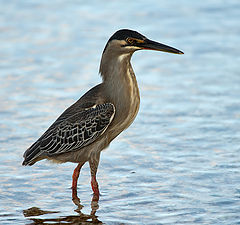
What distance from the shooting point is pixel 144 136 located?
1152cm

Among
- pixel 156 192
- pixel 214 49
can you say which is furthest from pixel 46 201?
pixel 214 49

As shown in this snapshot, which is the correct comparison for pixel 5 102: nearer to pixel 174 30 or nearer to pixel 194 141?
pixel 194 141

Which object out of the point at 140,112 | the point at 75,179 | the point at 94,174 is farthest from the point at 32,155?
the point at 140,112

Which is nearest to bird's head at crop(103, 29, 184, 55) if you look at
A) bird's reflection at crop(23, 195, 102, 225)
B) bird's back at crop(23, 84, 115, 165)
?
bird's back at crop(23, 84, 115, 165)

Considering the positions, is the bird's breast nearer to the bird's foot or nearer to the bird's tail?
the bird's foot

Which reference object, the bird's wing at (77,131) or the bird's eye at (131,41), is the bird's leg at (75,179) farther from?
the bird's eye at (131,41)

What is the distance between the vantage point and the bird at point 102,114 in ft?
31.7

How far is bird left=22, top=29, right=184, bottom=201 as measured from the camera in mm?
9664

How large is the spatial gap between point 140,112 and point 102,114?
277cm

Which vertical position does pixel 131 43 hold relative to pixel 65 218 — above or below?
above

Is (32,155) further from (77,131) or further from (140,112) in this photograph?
(140,112)

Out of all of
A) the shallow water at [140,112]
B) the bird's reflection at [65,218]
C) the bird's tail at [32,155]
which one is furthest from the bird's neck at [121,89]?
the bird's reflection at [65,218]

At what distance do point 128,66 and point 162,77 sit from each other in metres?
3.93

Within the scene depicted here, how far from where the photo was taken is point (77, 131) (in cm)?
994
